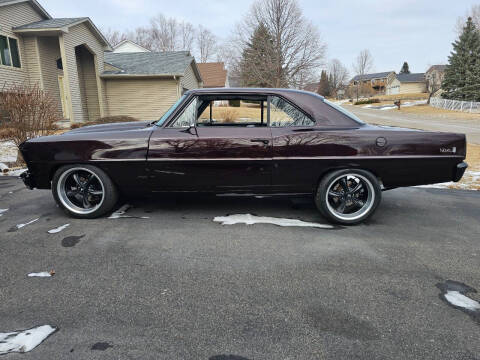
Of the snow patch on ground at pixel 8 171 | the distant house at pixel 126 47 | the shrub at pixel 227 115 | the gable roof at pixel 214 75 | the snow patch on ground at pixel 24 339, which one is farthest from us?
the gable roof at pixel 214 75

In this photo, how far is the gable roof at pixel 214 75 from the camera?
39906mm

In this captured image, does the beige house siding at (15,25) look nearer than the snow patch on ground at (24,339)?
No

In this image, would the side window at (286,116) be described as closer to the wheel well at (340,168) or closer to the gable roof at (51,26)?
the wheel well at (340,168)

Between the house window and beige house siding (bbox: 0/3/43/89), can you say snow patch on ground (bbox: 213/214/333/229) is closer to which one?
beige house siding (bbox: 0/3/43/89)

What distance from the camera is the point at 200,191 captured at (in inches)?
143

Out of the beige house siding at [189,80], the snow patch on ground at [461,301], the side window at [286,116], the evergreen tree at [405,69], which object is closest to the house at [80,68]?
the beige house siding at [189,80]

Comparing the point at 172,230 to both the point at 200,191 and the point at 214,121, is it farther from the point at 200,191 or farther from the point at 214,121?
the point at 214,121

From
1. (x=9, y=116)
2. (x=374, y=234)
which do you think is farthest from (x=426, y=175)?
(x=9, y=116)

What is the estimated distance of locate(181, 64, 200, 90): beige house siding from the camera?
20020 mm

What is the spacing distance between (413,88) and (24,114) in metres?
88.1

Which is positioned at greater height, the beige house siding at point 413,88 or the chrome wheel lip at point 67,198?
the beige house siding at point 413,88

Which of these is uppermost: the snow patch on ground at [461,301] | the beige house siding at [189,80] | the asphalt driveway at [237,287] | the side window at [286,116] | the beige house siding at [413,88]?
the beige house siding at [413,88]

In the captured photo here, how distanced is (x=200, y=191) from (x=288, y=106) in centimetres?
142

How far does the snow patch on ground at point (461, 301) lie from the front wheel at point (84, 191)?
133 inches
